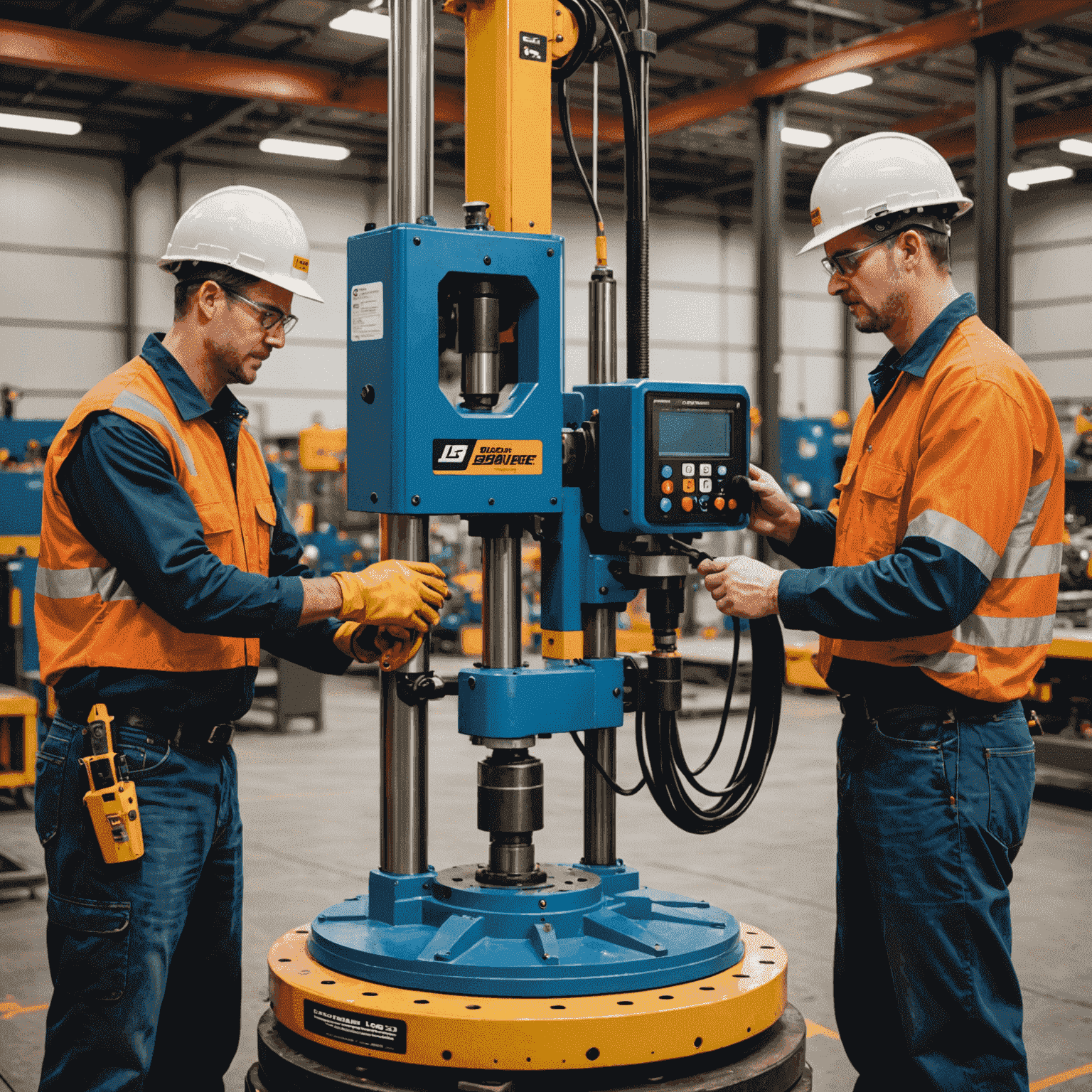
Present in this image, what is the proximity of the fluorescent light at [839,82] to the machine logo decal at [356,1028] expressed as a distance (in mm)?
10611

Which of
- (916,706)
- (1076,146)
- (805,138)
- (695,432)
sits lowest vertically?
(916,706)

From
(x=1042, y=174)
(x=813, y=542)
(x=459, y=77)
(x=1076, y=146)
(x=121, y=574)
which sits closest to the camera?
(x=121, y=574)

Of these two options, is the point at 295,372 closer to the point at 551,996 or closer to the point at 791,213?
the point at 791,213

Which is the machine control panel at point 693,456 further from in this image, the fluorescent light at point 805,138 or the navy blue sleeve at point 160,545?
the fluorescent light at point 805,138

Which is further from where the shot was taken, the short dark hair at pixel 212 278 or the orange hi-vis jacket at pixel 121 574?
the short dark hair at pixel 212 278

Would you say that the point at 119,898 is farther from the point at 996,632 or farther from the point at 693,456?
the point at 996,632

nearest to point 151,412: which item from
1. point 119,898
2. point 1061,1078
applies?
point 119,898

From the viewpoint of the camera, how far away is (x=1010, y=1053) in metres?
2.11

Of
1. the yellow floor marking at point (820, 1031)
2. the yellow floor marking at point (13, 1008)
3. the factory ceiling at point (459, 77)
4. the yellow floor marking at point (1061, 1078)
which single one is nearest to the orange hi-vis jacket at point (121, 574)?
the yellow floor marking at point (13, 1008)

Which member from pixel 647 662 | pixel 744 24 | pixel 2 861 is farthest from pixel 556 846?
pixel 744 24

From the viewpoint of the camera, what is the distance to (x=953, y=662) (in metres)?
2.13

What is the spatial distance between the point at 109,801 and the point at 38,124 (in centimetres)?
1309

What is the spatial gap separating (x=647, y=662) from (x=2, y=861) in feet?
12.9

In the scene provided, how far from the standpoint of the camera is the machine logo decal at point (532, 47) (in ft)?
7.33
